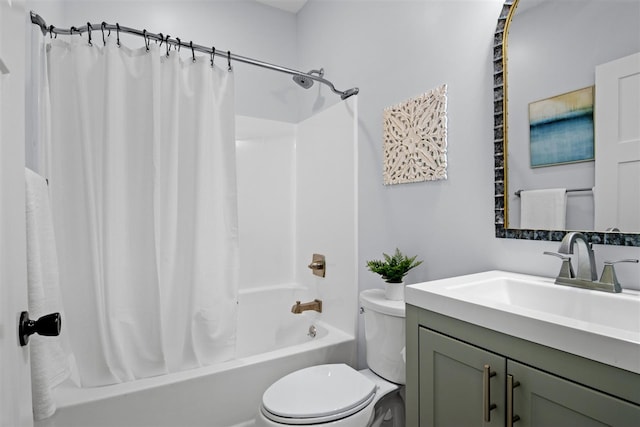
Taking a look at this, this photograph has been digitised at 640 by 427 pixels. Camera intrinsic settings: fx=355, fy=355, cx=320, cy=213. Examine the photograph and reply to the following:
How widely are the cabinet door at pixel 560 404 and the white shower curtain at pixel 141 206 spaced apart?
1330mm

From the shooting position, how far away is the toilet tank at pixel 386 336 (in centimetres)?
144

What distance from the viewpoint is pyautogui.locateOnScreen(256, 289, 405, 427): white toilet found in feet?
4.19

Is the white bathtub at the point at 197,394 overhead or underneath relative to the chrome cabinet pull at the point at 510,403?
underneath

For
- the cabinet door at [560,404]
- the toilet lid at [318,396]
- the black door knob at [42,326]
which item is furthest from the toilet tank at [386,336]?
the black door knob at [42,326]

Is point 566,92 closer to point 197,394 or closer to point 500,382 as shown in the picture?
point 500,382

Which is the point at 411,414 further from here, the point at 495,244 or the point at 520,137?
the point at 520,137

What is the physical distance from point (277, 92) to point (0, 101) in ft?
7.09

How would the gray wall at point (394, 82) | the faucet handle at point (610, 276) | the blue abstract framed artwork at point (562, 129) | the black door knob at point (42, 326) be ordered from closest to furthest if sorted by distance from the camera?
1. the black door knob at point (42, 326)
2. the faucet handle at point (610, 276)
3. the blue abstract framed artwork at point (562, 129)
4. the gray wall at point (394, 82)

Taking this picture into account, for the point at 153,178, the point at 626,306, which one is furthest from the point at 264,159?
the point at 626,306

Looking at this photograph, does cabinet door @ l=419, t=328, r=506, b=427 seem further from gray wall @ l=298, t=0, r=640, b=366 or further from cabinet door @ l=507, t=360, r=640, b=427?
gray wall @ l=298, t=0, r=640, b=366

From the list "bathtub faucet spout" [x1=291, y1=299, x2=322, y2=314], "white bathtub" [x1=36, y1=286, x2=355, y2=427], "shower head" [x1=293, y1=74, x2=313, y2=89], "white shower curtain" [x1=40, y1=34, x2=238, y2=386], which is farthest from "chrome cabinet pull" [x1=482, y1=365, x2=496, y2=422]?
"shower head" [x1=293, y1=74, x2=313, y2=89]

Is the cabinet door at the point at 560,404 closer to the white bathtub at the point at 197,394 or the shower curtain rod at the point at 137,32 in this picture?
the white bathtub at the point at 197,394

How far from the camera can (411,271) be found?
1.71 metres

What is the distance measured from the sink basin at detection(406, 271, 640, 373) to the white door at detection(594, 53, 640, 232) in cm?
22
